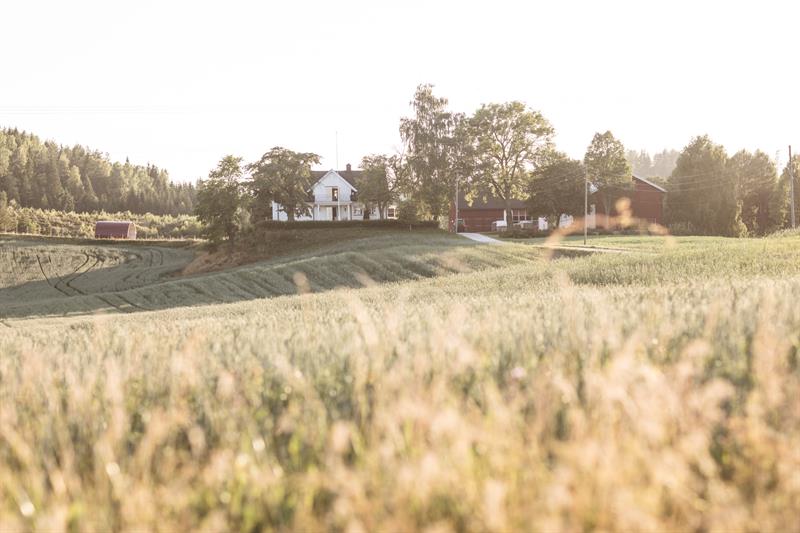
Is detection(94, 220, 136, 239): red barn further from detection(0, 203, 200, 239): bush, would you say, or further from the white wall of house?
the white wall of house

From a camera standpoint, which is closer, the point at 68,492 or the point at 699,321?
the point at 68,492

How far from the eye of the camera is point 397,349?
4863 mm

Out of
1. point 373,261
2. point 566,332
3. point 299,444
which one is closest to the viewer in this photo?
point 299,444

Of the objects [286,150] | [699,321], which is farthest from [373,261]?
[699,321]

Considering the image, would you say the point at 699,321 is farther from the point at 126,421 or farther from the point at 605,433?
the point at 126,421

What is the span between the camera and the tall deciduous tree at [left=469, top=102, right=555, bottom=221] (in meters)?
75.1

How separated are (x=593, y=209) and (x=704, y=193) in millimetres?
13006

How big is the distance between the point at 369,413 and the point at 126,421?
Result: 4.86ft

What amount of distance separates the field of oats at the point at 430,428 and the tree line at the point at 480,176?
60.4 metres

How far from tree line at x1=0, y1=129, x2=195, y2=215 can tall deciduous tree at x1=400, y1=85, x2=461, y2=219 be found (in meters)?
112

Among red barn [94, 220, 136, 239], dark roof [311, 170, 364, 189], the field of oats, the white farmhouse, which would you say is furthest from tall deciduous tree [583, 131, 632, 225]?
the field of oats

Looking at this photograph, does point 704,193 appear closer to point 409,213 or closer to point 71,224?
point 409,213

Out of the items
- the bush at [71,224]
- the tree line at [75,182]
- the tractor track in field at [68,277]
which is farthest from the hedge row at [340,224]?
the tree line at [75,182]

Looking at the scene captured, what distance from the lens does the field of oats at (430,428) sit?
293 cm
